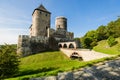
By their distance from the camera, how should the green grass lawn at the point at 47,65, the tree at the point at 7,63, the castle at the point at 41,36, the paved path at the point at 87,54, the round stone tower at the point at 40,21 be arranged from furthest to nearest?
the round stone tower at the point at 40,21
the castle at the point at 41,36
the paved path at the point at 87,54
the tree at the point at 7,63
the green grass lawn at the point at 47,65

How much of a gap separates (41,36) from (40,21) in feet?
17.4

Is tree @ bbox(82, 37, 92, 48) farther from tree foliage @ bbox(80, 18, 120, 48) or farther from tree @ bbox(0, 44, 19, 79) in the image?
tree @ bbox(0, 44, 19, 79)

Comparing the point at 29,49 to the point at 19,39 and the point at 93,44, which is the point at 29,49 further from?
the point at 93,44

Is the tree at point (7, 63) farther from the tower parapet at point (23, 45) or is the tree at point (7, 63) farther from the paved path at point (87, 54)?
the tower parapet at point (23, 45)

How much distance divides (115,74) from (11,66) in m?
15.6

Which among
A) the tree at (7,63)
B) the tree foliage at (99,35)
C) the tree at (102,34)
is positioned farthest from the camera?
the tree at (102,34)

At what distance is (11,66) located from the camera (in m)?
21.6

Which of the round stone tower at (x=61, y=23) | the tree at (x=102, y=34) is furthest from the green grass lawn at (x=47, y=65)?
the tree at (x=102, y=34)

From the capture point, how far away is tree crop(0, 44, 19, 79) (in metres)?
20.9

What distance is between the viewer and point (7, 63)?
21.3 metres

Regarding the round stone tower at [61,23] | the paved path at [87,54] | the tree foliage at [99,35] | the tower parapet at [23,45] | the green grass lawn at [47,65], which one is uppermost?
the round stone tower at [61,23]

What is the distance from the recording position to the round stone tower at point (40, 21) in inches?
1917

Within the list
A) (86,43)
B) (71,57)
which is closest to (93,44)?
(86,43)

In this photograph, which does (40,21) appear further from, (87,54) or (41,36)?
(87,54)
